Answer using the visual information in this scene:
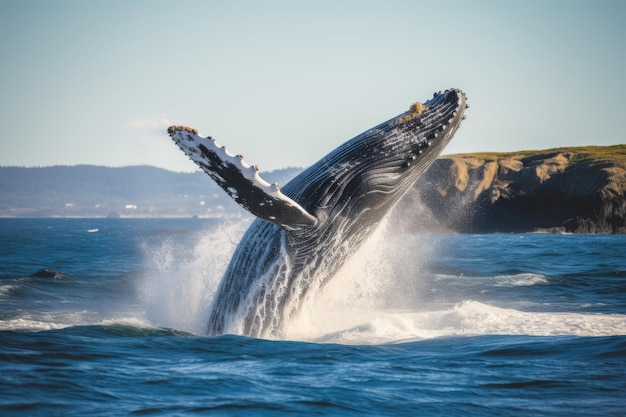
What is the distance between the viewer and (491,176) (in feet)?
218

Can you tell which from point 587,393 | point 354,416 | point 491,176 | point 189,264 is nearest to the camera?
point 354,416

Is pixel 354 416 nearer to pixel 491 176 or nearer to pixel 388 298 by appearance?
pixel 388 298

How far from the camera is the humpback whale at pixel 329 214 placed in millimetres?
8766

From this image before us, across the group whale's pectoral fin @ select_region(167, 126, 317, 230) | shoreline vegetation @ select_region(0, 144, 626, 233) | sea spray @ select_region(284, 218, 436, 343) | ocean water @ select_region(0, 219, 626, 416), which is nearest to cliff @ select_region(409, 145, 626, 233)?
shoreline vegetation @ select_region(0, 144, 626, 233)

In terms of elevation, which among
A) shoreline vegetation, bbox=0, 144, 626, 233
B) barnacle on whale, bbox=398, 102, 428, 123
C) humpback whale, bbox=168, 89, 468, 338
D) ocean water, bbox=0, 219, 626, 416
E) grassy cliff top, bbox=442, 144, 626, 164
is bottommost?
ocean water, bbox=0, 219, 626, 416

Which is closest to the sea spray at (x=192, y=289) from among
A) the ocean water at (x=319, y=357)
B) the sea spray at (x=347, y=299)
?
the ocean water at (x=319, y=357)

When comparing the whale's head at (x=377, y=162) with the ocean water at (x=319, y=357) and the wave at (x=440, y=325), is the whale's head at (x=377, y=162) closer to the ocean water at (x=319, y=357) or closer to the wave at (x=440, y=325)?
the ocean water at (x=319, y=357)

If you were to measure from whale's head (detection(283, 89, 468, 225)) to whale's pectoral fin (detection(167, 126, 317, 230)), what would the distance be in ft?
3.47

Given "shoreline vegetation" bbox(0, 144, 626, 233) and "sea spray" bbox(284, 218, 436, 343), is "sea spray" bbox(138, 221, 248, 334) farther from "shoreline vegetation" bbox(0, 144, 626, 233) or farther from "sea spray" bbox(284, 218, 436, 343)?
"shoreline vegetation" bbox(0, 144, 626, 233)

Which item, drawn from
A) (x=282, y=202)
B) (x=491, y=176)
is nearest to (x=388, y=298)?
(x=282, y=202)

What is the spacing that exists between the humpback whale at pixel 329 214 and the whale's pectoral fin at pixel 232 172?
0.57m

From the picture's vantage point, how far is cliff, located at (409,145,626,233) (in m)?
58.0

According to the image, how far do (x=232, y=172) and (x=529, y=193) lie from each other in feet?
190

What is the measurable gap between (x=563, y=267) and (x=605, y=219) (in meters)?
35.9
